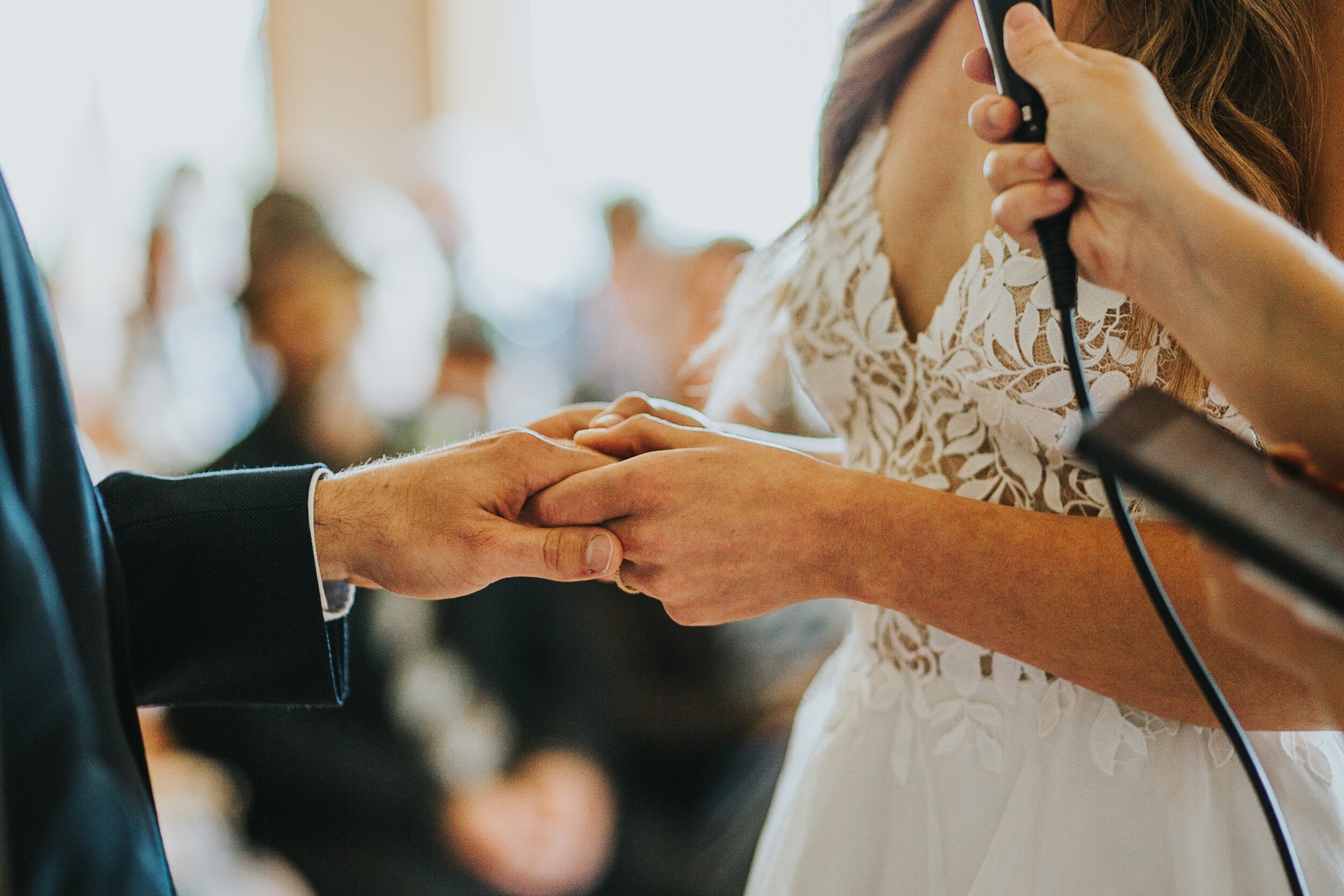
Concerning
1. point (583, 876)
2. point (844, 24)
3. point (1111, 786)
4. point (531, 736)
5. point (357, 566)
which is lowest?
point (583, 876)

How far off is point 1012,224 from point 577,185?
11.5 feet

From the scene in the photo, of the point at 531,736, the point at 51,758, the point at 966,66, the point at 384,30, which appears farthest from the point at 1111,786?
the point at 384,30

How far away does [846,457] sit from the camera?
1.01 meters

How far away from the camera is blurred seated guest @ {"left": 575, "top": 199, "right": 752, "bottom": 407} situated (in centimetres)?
227

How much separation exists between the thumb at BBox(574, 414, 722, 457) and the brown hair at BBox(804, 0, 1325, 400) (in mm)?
A: 339

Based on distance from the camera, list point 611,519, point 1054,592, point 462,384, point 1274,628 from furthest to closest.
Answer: point 462,384 → point 611,519 → point 1054,592 → point 1274,628

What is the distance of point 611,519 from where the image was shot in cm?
80

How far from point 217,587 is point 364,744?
100 centimetres

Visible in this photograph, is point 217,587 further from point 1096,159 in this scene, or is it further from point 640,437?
point 1096,159

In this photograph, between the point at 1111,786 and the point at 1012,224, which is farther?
the point at 1111,786

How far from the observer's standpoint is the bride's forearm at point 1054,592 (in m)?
0.66

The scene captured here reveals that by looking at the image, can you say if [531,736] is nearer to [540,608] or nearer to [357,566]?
[540,608]

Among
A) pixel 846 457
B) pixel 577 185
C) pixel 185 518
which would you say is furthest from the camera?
pixel 577 185

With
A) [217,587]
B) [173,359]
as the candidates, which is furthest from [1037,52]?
[173,359]
